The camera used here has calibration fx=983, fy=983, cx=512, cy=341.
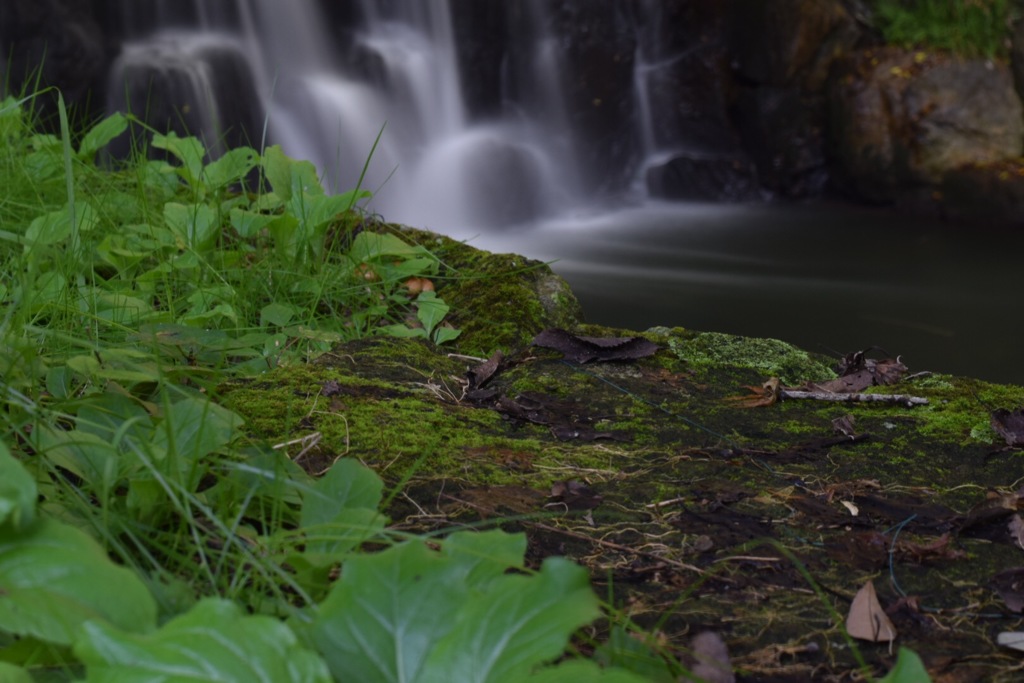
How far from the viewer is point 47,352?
1754 millimetres

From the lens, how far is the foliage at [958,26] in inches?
303

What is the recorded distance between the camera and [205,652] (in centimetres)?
83

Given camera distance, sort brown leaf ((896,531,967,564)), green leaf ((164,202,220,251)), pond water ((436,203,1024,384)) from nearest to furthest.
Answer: brown leaf ((896,531,967,564)) < green leaf ((164,202,220,251)) < pond water ((436,203,1024,384))

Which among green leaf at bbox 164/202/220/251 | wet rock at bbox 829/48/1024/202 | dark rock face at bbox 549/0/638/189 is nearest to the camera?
green leaf at bbox 164/202/220/251

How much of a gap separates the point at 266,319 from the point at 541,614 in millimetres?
1558

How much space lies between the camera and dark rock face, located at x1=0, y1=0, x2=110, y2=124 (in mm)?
6012

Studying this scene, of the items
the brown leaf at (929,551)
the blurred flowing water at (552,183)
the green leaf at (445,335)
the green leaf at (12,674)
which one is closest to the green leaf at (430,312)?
the green leaf at (445,335)

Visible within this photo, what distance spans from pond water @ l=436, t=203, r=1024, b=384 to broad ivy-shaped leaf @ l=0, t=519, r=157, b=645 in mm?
4133

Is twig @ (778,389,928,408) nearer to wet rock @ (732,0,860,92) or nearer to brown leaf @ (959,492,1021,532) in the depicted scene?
brown leaf @ (959,492,1021,532)

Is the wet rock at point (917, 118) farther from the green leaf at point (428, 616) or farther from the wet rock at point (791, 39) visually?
the green leaf at point (428, 616)

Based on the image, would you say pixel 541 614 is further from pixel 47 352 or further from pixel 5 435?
pixel 47 352

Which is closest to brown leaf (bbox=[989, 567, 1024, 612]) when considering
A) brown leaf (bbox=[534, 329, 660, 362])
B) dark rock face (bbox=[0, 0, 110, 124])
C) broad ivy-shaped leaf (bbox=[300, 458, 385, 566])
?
broad ivy-shaped leaf (bbox=[300, 458, 385, 566])

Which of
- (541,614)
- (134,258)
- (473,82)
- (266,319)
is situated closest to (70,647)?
(541,614)

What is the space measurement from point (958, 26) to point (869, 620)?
7803mm
